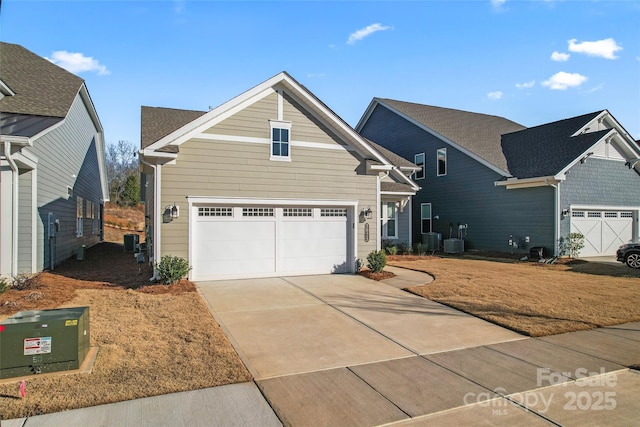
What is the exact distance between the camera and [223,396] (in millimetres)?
4434

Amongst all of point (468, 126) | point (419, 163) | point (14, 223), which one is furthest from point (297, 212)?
point (468, 126)

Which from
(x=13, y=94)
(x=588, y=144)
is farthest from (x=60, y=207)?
(x=588, y=144)

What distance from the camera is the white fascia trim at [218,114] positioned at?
1072cm

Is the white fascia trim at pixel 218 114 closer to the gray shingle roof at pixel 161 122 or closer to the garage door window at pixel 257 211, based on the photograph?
the gray shingle roof at pixel 161 122

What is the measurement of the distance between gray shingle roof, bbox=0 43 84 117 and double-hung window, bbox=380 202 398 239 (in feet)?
44.9

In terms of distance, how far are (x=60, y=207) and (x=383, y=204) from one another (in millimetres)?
13368

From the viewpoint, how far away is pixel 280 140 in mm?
12305

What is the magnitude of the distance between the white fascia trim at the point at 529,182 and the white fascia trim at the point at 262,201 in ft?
29.6

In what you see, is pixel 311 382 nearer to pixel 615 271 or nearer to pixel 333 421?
pixel 333 421

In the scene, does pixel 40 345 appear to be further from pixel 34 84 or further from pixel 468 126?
pixel 468 126

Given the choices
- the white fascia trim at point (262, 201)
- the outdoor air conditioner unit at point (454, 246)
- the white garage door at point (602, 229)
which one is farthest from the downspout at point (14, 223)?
the white garage door at point (602, 229)

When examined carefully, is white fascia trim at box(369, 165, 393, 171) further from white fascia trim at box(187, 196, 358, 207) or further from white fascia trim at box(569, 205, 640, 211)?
white fascia trim at box(569, 205, 640, 211)

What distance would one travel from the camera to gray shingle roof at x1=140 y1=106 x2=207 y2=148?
1241cm

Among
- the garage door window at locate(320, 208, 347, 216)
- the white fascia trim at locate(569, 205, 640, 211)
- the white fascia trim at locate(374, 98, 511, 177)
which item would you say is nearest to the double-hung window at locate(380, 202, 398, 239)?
the white fascia trim at locate(374, 98, 511, 177)
